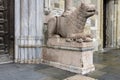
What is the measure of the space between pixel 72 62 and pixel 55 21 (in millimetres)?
1115

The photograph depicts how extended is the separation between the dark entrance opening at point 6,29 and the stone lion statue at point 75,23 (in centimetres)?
109

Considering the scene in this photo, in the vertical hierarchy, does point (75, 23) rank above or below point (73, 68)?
above

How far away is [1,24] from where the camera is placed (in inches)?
171

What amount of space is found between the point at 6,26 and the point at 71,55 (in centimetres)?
178

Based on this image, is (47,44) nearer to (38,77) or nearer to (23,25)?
(23,25)

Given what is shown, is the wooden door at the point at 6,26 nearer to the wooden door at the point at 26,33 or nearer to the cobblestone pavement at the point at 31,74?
the wooden door at the point at 26,33

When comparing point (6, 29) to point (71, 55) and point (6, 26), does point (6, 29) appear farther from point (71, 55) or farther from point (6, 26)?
point (71, 55)

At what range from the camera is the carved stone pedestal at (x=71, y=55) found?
3.51 metres

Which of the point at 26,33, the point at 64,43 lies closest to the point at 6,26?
the point at 26,33

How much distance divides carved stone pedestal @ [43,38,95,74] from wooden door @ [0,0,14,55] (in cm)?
98

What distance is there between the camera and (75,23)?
375 centimetres

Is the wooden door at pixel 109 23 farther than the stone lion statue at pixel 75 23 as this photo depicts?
Yes

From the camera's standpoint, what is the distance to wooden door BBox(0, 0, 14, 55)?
14.3 feet

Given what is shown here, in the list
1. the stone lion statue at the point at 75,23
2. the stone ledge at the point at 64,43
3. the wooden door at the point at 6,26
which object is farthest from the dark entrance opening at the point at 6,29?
the stone lion statue at the point at 75,23
